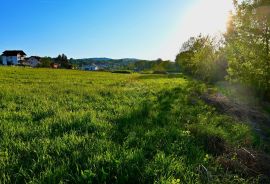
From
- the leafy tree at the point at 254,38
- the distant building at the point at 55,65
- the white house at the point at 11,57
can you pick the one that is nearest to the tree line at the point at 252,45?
the leafy tree at the point at 254,38

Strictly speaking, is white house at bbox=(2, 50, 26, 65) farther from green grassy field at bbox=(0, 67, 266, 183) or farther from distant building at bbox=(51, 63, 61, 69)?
green grassy field at bbox=(0, 67, 266, 183)

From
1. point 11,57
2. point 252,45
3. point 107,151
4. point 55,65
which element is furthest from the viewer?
point 11,57

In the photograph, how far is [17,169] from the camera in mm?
4879

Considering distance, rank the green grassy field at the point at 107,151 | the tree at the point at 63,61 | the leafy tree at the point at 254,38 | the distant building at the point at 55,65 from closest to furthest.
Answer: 1. the green grassy field at the point at 107,151
2. the leafy tree at the point at 254,38
3. the distant building at the point at 55,65
4. the tree at the point at 63,61

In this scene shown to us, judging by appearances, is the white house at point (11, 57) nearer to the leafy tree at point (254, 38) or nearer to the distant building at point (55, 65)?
the distant building at point (55, 65)

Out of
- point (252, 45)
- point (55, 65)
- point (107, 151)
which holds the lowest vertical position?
point (107, 151)

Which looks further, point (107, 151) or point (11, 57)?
point (11, 57)

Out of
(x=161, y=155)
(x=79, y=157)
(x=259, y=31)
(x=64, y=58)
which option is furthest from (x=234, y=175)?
(x=64, y=58)

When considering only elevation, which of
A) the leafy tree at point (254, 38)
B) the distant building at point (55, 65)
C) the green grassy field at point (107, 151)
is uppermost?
the leafy tree at point (254, 38)

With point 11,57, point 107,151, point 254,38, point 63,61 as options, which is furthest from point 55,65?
point 107,151

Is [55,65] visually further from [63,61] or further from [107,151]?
[107,151]

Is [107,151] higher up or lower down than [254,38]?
lower down

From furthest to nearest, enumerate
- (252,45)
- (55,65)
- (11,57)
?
1. (11,57)
2. (55,65)
3. (252,45)

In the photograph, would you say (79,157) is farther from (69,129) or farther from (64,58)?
(64,58)
